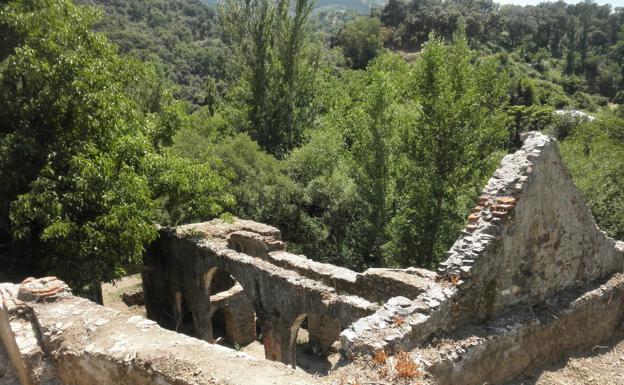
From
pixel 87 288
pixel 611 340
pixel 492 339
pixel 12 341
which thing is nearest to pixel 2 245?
pixel 87 288

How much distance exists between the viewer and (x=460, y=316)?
7.44 metres

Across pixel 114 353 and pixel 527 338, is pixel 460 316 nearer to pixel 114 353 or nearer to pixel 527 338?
pixel 527 338

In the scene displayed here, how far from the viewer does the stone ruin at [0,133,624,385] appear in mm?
6418

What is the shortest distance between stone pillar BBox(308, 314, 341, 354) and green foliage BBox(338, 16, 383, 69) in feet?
150

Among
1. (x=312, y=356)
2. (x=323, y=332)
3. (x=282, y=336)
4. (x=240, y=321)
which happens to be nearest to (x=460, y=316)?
(x=282, y=336)

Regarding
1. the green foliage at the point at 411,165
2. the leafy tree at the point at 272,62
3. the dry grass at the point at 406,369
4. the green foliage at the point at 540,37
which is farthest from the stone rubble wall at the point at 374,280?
the green foliage at the point at 540,37

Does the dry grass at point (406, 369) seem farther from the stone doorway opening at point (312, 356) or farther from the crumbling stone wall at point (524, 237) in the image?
the stone doorway opening at point (312, 356)

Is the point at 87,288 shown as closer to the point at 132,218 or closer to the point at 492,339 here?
the point at 132,218

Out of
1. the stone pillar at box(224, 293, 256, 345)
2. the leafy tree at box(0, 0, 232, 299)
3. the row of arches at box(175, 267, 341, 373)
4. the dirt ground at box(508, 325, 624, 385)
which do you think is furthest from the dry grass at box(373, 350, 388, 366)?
the stone pillar at box(224, 293, 256, 345)

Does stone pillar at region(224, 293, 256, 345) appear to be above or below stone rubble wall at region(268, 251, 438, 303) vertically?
below

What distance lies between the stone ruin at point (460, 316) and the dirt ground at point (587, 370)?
0.18m

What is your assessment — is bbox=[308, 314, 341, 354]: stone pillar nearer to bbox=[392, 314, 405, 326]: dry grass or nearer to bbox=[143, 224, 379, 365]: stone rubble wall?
bbox=[143, 224, 379, 365]: stone rubble wall

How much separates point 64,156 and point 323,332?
378 inches

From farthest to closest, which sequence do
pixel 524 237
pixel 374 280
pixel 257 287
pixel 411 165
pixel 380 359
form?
pixel 411 165
pixel 257 287
pixel 374 280
pixel 524 237
pixel 380 359
